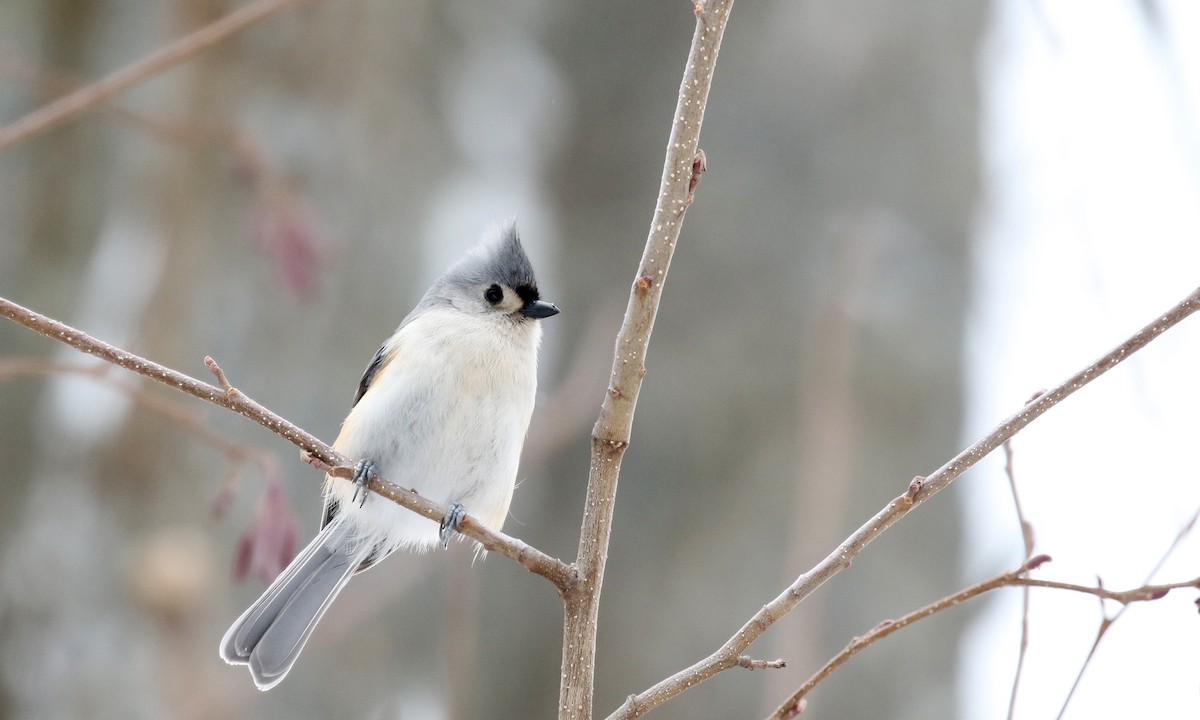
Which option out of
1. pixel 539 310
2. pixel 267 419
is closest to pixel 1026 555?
pixel 267 419

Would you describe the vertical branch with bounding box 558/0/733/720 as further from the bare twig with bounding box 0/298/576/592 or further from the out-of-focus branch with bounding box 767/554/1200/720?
the out-of-focus branch with bounding box 767/554/1200/720

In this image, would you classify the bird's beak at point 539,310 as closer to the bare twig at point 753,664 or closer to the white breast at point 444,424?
the white breast at point 444,424

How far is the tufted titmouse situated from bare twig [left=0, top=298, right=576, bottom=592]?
718 mm

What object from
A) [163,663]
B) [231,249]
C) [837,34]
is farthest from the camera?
[837,34]

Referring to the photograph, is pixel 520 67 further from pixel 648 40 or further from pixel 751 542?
pixel 751 542

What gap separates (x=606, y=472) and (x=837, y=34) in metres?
2.44

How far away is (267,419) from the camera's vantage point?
108 cm

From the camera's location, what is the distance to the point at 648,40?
11.6 feet

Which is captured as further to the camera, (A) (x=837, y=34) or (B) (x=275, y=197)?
(A) (x=837, y=34)

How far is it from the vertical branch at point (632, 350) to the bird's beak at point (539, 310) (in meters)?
1.07

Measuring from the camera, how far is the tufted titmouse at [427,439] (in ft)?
6.69

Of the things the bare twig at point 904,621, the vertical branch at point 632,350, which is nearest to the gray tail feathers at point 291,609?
the vertical branch at point 632,350

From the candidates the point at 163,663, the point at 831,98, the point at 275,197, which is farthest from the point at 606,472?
the point at 831,98

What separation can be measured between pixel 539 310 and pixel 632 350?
1.12 metres
